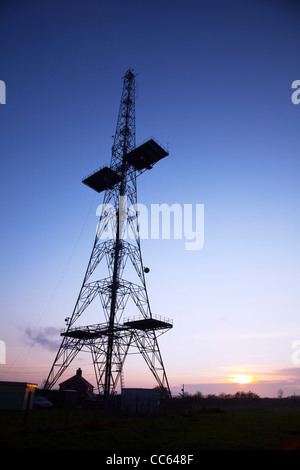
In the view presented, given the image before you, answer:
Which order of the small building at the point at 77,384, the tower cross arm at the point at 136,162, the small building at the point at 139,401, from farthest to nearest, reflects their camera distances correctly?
the small building at the point at 77,384 → the tower cross arm at the point at 136,162 → the small building at the point at 139,401

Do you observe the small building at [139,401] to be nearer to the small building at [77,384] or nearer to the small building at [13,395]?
the small building at [13,395]

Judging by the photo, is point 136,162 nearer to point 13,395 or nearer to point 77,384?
point 13,395

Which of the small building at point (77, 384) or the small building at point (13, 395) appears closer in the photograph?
the small building at point (13, 395)

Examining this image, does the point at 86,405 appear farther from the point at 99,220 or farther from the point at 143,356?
the point at 99,220

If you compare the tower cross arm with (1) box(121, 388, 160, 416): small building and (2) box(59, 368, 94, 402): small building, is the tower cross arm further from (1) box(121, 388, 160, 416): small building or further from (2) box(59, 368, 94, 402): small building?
(2) box(59, 368, 94, 402): small building

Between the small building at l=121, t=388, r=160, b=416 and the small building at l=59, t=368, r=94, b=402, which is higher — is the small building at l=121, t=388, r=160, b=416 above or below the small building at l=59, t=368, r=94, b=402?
above

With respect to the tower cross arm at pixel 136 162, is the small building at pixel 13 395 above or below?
below

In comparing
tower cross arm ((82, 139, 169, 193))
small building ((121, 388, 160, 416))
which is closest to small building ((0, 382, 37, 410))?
small building ((121, 388, 160, 416))

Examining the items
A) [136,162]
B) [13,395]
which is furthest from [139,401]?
[136,162]

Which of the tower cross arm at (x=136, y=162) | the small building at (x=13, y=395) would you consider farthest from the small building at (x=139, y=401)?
the tower cross arm at (x=136, y=162)

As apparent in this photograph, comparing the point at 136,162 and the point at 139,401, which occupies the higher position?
the point at 136,162
